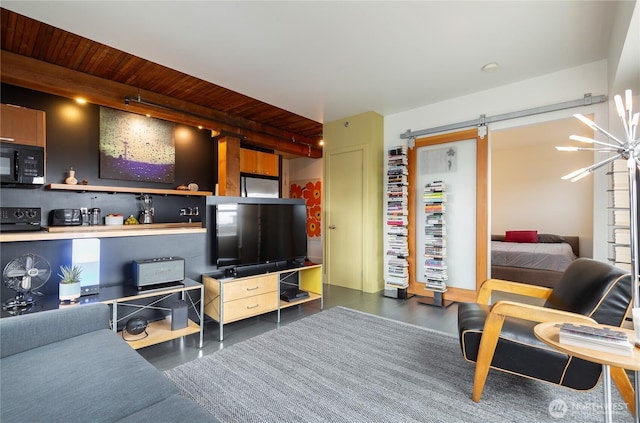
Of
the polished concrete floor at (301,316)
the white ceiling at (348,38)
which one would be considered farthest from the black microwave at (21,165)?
the polished concrete floor at (301,316)

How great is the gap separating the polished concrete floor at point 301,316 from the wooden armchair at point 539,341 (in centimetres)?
117

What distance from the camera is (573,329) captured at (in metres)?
1.34

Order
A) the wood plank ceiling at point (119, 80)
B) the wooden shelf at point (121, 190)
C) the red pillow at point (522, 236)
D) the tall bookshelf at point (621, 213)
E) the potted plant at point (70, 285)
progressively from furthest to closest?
the red pillow at point (522, 236), the wooden shelf at point (121, 190), the wood plank ceiling at point (119, 80), the tall bookshelf at point (621, 213), the potted plant at point (70, 285)

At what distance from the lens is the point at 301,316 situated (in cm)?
329

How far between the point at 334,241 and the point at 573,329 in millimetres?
3658

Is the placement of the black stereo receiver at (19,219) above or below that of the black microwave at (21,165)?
below

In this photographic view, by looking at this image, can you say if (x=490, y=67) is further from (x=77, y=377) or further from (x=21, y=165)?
(x=21, y=165)

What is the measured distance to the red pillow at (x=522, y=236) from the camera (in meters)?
6.00

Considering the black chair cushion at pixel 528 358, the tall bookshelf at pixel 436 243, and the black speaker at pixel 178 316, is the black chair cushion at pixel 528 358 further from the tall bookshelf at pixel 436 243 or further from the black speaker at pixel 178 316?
the black speaker at pixel 178 316

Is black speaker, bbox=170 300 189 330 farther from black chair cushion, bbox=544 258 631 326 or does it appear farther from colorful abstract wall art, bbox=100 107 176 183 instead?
black chair cushion, bbox=544 258 631 326

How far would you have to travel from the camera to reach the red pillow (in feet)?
19.7

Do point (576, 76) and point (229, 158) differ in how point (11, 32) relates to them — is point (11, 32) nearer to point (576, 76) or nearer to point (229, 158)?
point (229, 158)

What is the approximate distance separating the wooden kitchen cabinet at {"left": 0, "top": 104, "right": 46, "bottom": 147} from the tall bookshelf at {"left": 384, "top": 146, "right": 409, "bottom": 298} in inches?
170

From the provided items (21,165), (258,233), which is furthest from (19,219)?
(258,233)
